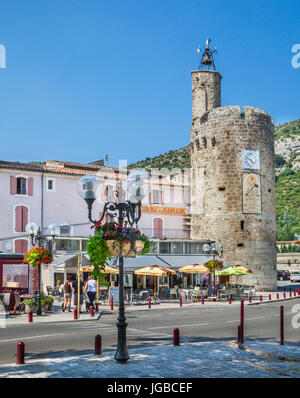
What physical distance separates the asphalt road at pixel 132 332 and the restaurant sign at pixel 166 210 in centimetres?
2540

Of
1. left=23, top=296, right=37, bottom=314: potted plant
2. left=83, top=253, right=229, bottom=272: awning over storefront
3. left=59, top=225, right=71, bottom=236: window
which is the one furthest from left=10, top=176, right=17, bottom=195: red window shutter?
left=23, top=296, right=37, bottom=314: potted plant

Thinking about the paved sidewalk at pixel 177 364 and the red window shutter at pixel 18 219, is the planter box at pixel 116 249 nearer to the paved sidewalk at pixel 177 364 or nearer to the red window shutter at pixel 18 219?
the paved sidewalk at pixel 177 364

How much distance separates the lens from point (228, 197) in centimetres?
4269

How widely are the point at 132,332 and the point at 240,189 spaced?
28.7 m

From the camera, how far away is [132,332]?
15289mm

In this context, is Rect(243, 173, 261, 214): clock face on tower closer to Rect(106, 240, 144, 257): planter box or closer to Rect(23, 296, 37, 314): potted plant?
Rect(23, 296, 37, 314): potted plant

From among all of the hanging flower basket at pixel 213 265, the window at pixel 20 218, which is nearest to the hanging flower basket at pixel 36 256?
the hanging flower basket at pixel 213 265

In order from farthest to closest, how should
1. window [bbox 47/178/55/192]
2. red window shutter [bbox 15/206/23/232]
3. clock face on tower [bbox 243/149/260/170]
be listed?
clock face on tower [bbox 243/149/260/170] → window [bbox 47/178/55/192] → red window shutter [bbox 15/206/23/232]

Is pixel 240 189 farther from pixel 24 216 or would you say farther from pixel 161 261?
pixel 24 216

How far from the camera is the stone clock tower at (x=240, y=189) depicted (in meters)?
42.4

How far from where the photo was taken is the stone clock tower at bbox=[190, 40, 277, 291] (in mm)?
42375

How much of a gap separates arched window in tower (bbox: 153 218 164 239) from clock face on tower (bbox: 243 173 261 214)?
8209mm

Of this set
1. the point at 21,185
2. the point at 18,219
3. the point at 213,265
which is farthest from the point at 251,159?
the point at 18,219
